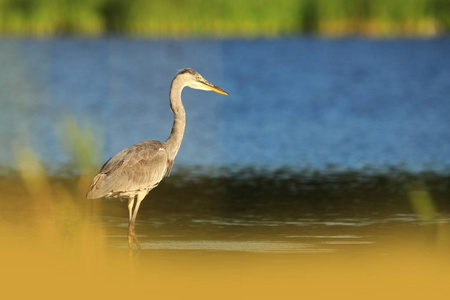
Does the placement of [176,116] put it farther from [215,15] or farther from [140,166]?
[215,15]

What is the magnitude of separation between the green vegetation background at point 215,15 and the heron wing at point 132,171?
27.2 metres

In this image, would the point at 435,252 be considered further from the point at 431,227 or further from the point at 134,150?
the point at 134,150

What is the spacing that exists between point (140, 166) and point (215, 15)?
27909mm

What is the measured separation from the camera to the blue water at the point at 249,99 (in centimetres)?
1523

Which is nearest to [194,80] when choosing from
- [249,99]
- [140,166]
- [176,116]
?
[176,116]

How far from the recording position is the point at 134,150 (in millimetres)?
8398

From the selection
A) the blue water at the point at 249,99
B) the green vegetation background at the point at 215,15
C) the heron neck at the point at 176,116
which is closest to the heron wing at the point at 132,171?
the heron neck at the point at 176,116

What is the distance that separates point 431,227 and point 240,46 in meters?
28.2

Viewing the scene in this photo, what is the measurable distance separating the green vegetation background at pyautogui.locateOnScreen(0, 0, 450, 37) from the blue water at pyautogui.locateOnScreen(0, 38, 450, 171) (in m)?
0.68

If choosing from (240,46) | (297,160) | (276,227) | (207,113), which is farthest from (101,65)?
(276,227)

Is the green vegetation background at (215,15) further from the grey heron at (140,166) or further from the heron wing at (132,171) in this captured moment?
the heron wing at (132,171)

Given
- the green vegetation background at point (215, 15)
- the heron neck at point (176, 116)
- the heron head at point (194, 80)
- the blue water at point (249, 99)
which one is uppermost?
the green vegetation background at point (215, 15)

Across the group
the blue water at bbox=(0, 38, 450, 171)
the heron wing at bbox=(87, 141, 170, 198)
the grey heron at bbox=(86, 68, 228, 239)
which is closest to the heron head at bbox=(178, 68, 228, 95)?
the grey heron at bbox=(86, 68, 228, 239)

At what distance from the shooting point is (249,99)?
23.5 meters
